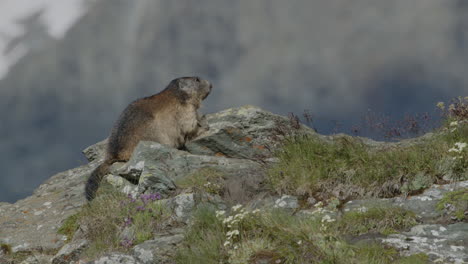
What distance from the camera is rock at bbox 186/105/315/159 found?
1395cm

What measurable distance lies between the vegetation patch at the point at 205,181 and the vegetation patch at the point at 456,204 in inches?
167

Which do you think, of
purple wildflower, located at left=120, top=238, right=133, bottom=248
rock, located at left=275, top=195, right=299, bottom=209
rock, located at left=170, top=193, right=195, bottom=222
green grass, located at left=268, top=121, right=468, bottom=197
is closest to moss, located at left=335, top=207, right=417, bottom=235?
green grass, located at left=268, top=121, right=468, bottom=197

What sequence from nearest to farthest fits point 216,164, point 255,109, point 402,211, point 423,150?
point 402,211, point 423,150, point 216,164, point 255,109

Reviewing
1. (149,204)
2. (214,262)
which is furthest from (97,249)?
(214,262)

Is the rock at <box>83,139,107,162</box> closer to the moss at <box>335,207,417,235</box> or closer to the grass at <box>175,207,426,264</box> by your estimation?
the grass at <box>175,207,426,264</box>

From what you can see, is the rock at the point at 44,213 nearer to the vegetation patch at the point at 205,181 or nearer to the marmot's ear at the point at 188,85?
the vegetation patch at the point at 205,181

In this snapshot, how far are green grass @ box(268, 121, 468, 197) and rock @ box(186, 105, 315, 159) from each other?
3115 millimetres

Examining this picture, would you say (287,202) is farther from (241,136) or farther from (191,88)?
(191,88)

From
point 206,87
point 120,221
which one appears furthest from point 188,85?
point 120,221

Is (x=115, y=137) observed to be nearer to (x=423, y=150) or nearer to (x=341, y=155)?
(x=341, y=155)

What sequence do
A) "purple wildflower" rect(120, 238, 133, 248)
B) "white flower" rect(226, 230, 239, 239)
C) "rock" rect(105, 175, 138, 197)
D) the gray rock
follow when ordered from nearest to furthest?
"white flower" rect(226, 230, 239, 239), "purple wildflower" rect(120, 238, 133, 248), the gray rock, "rock" rect(105, 175, 138, 197)

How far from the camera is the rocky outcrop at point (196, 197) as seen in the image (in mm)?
7613

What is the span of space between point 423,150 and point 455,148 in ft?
2.48

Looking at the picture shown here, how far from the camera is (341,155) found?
10.4 m
